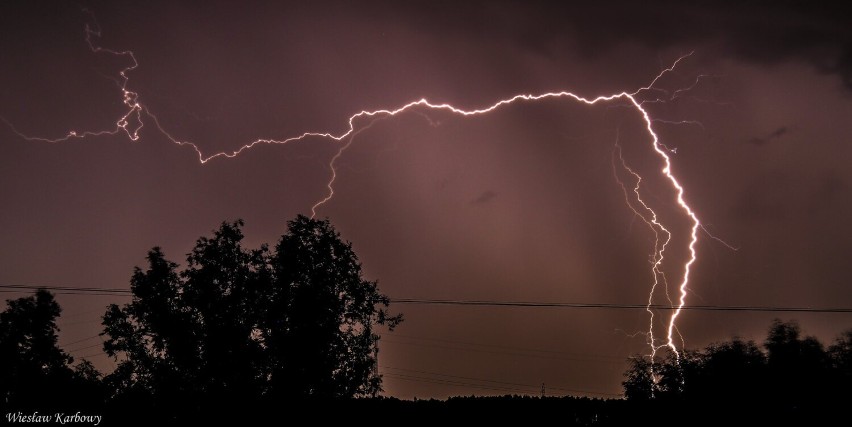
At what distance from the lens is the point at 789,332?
2138cm

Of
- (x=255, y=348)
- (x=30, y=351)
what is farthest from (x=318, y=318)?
(x=30, y=351)

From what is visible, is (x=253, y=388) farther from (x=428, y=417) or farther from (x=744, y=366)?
(x=744, y=366)

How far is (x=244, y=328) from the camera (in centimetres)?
1767

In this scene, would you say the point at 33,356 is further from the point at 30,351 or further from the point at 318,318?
the point at 318,318

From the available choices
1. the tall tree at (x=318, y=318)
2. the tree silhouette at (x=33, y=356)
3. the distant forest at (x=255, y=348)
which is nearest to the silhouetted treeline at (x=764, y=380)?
the distant forest at (x=255, y=348)

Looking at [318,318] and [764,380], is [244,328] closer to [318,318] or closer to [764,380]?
[318,318]

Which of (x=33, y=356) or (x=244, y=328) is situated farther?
(x=33, y=356)

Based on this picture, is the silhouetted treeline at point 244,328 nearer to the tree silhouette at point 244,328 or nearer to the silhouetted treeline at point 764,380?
the tree silhouette at point 244,328

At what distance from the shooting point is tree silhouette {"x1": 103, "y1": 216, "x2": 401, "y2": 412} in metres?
17.1

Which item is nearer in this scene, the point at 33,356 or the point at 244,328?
the point at 244,328

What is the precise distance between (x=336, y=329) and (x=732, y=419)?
10.7m

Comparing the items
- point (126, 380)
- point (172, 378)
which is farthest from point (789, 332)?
point (126, 380)

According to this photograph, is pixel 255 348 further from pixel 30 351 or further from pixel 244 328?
pixel 30 351

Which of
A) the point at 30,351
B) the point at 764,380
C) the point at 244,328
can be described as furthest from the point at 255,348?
the point at 764,380
